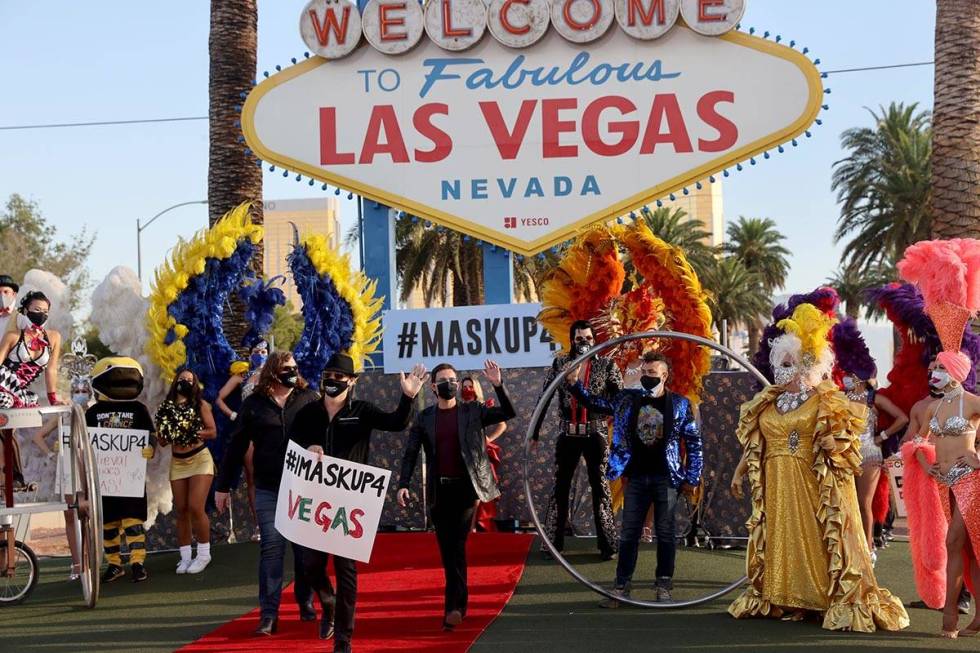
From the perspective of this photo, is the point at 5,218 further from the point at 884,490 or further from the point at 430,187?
the point at 884,490

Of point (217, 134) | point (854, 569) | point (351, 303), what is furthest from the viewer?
point (217, 134)

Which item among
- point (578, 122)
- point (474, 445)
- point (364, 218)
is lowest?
point (474, 445)

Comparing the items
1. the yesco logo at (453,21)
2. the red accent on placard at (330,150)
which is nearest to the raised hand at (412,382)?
the red accent on placard at (330,150)

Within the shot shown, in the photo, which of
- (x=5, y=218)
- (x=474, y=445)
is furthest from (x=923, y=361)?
(x=5, y=218)

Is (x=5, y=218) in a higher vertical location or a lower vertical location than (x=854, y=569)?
higher

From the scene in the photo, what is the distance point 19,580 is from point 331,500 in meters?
3.74

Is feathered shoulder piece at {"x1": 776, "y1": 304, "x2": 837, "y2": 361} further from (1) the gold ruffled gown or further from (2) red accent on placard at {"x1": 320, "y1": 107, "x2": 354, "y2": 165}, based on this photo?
(2) red accent on placard at {"x1": 320, "y1": 107, "x2": 354, "y2": 165}

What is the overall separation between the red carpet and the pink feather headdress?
3.59m

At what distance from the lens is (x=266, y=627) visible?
8.45 meters

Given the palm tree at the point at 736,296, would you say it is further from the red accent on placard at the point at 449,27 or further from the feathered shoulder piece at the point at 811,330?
the feathered shoulder piece at the point at 811,330

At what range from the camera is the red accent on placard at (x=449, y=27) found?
48.9 ft

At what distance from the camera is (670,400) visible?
29.8ft

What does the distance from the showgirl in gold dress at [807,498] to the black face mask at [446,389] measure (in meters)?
1.95

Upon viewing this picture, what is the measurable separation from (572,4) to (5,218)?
34712 millimetres
